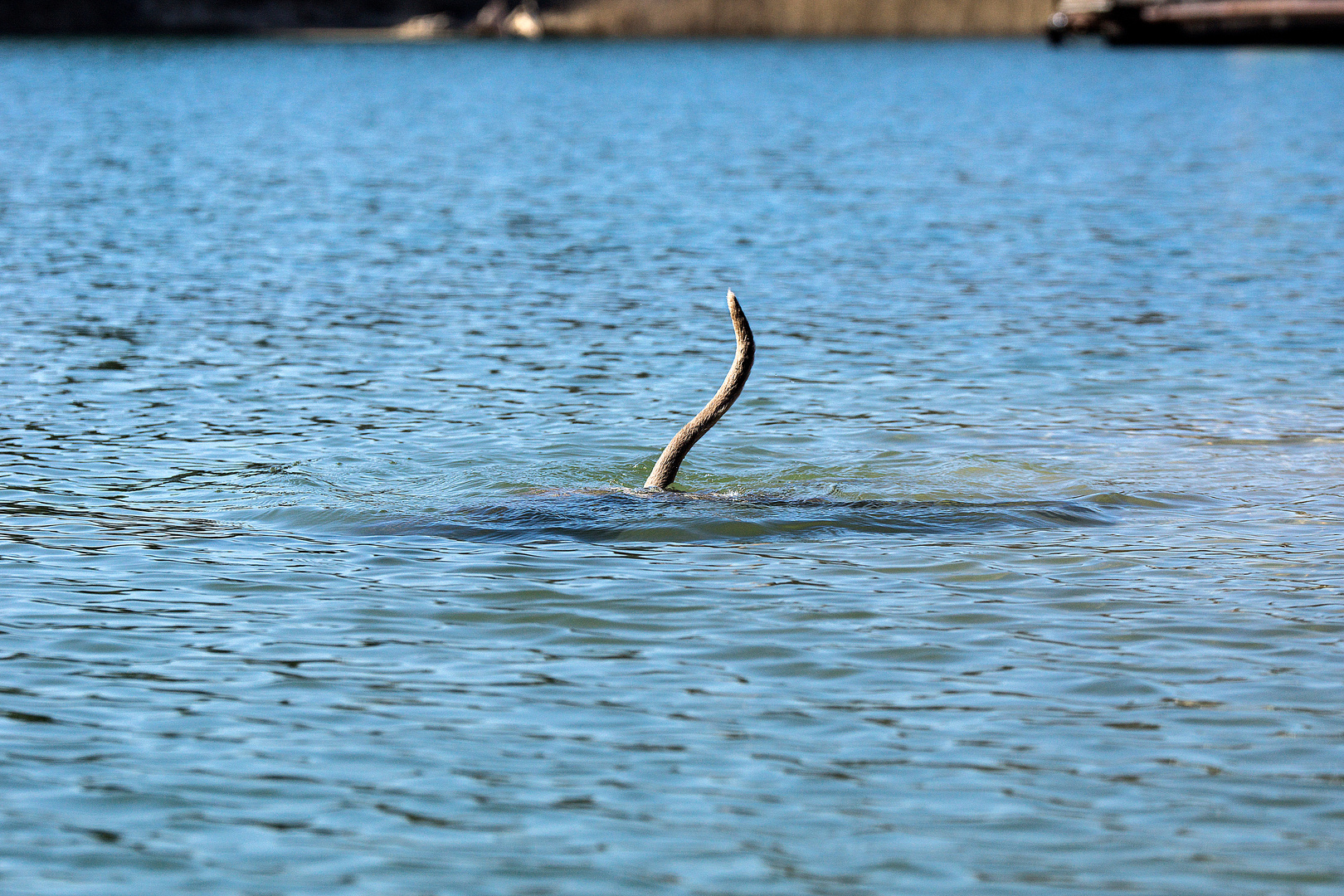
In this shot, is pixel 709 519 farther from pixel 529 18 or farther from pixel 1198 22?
pixel 529 18

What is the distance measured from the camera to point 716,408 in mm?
10312

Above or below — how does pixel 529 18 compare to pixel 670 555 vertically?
above

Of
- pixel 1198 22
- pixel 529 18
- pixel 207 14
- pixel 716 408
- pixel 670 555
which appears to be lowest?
pixel 670 555

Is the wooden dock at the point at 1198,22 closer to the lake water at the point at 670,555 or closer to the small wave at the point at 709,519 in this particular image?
the lake water at the point at 670,555

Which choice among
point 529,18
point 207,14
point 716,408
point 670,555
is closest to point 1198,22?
point 529,18

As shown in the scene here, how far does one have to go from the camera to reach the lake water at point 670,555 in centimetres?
636

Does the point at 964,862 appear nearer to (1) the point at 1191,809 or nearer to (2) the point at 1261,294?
(1) the point at 1191,809

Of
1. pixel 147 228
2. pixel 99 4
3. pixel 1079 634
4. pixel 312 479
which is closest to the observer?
pixel 1079 634

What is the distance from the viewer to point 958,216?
87.8 ft

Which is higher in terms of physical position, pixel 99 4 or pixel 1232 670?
pixel 99 4

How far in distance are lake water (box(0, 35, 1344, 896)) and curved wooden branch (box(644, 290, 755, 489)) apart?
0.33 meters

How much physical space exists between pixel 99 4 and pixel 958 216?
97652 millimetres

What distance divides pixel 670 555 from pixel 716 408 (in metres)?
1.03

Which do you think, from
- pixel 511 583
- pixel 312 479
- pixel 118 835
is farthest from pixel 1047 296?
pixel 118 835
